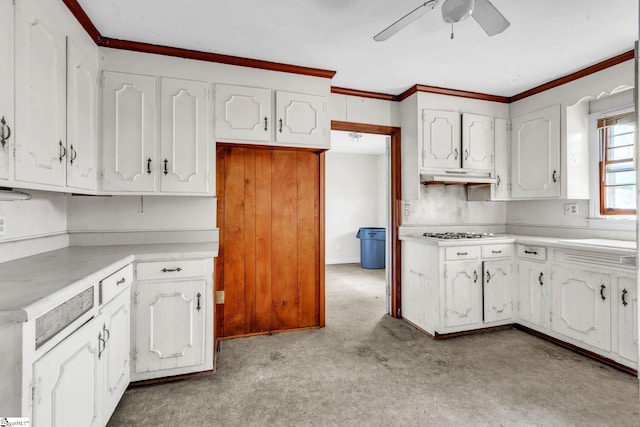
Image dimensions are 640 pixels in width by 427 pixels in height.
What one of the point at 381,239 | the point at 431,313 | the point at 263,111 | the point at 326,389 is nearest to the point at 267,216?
the point at 263,111

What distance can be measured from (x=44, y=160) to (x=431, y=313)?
301 cm

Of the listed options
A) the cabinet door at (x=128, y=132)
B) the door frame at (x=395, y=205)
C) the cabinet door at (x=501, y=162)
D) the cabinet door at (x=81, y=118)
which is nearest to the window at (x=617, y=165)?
the cabinet door at (x=501, y=162)

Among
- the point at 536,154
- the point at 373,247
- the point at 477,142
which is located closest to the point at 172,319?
the point at 477,142

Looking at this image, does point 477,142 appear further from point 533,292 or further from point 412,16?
point 412,16

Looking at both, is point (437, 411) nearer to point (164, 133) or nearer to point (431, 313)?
point (431, 313)

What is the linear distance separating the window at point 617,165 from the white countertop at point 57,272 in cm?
344

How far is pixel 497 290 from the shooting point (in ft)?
10.1

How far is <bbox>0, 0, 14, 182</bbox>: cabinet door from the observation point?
4.36ft

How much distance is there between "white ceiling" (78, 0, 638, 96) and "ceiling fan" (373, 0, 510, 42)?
1.09ft

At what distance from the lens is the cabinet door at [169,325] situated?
204 centimetres

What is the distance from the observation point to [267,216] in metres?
3.04

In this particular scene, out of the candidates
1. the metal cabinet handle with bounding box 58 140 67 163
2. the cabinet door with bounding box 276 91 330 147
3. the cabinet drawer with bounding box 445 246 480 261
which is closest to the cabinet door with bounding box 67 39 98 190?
the metal cabinet handle with bounding box 58 140 67 163

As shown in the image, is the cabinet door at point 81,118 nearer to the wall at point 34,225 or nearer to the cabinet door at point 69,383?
the wall at point 34,225

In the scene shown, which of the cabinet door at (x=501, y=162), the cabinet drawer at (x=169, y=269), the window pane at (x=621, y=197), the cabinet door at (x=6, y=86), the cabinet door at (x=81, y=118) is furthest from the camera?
the cabinet door at (x=501, y=162)
